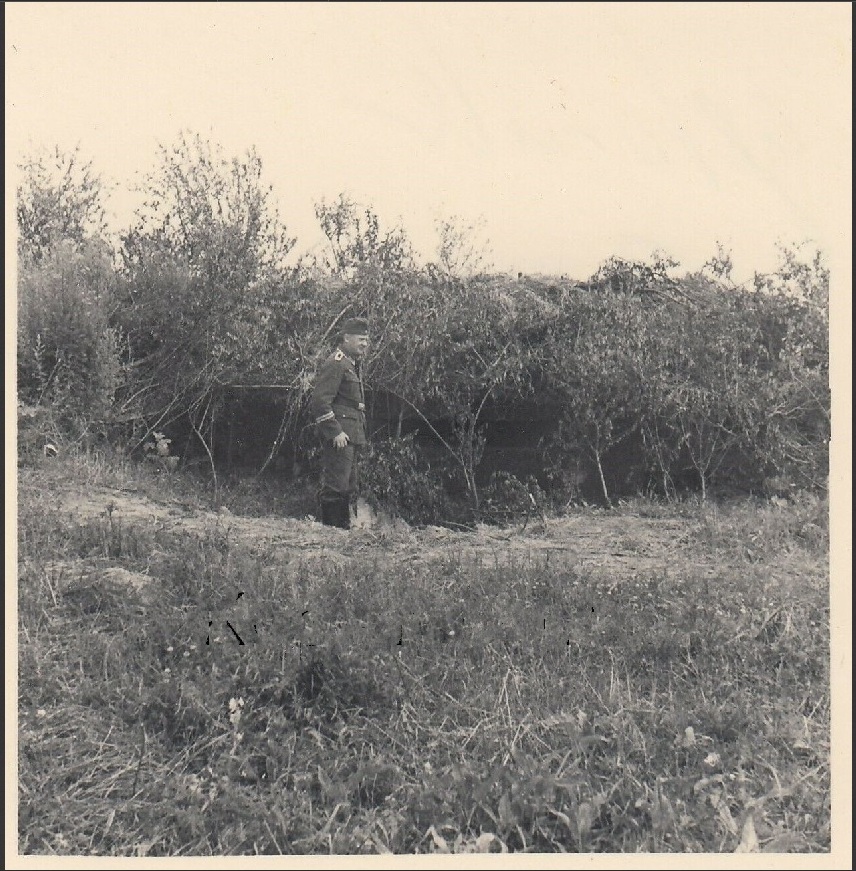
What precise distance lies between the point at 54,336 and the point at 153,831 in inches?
126

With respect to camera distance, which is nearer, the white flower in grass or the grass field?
the grass field

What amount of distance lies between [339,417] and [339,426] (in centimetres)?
6

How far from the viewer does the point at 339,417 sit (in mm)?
5180

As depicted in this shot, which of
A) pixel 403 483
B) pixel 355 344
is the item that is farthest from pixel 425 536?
pixel 355 344

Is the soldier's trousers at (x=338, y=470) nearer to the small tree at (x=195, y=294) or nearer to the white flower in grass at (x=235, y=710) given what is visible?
the small tree at (x=195, y=294)

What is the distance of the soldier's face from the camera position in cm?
535

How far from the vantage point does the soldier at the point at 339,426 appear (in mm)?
5098

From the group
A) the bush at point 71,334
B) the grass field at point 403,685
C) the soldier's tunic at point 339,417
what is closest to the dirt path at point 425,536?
the grass field at point 403,685

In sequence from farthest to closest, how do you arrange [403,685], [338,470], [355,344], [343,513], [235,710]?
[355,344] < [338,470] < [343,513] < [403,685] < [235,710]

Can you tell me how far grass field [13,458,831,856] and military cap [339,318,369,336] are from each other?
1.37 m

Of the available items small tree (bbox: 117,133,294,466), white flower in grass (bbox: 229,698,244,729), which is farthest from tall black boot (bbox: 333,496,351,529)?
white flower in grass (bbox: 229,698,244,729)

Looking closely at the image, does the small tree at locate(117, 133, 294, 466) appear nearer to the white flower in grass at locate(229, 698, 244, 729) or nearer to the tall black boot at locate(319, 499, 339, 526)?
the tall black boot at locate(319, 499, 339, 526)

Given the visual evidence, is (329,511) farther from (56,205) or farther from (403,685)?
(56,205)

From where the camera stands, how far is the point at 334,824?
3537 mm
